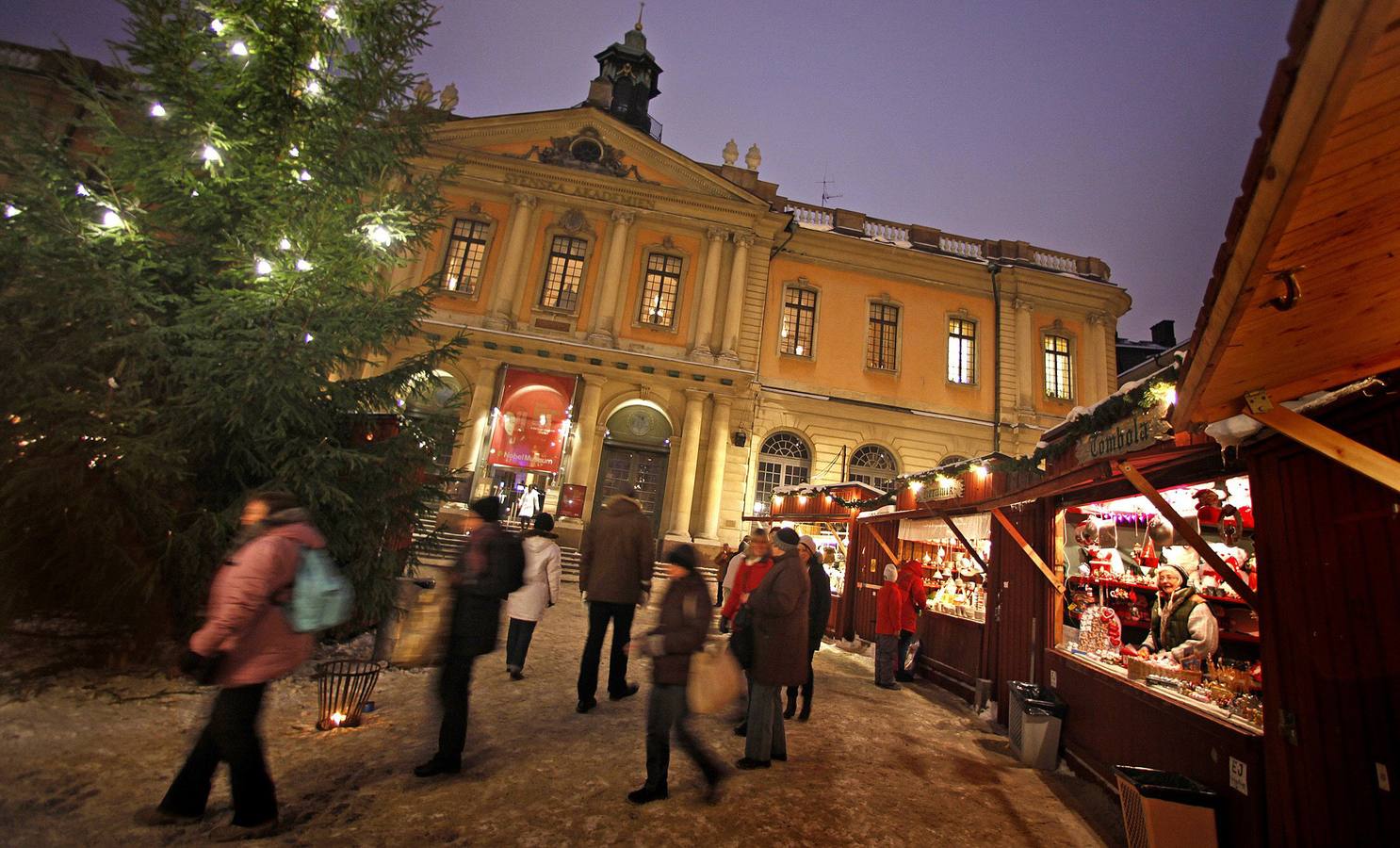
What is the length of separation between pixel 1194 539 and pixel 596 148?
2277 centimetres

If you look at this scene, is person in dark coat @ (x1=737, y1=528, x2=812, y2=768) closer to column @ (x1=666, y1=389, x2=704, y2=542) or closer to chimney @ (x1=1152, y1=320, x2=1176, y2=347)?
column @ (x1=666, y1=389, x2=704, y2=542)

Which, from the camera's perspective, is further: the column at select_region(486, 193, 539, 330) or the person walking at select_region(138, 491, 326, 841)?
the column at select_region(486, 193, 539, 330)

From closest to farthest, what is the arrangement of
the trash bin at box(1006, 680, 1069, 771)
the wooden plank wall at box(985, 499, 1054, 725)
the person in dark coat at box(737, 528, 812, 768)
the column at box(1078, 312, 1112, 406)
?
1. the person in dark coat at box(737, 528, 812, 768)
2. the trash bin at box(1006, 680, 1069, 771)
3. the wooden plank wall at box(985, 499, 1054, 725)
4. the column at box(1078, 312, 1112, 406)

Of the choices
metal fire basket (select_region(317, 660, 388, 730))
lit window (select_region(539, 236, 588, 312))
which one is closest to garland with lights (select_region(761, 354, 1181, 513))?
metal fire basket (select_region(317, 660, 388, 730))

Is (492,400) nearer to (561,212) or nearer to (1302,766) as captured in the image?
(561,212)

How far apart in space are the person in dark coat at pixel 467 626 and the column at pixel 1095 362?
25.0 metres

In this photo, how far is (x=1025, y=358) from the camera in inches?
913

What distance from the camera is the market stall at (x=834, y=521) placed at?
12773mm

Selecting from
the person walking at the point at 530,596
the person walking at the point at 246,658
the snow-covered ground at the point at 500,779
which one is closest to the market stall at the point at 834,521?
the person walking at the point at 530,596

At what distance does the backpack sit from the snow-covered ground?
1139mm

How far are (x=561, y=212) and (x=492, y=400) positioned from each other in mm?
7726

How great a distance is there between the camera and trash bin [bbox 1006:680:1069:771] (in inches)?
222

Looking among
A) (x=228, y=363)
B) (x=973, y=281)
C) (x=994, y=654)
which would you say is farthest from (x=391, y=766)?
(x=973, y=281)

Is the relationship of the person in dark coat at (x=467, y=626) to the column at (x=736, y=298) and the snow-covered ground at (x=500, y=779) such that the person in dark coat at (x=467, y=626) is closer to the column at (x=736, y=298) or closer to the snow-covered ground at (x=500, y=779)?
the snow-covered ground at (x=500, y=779)
